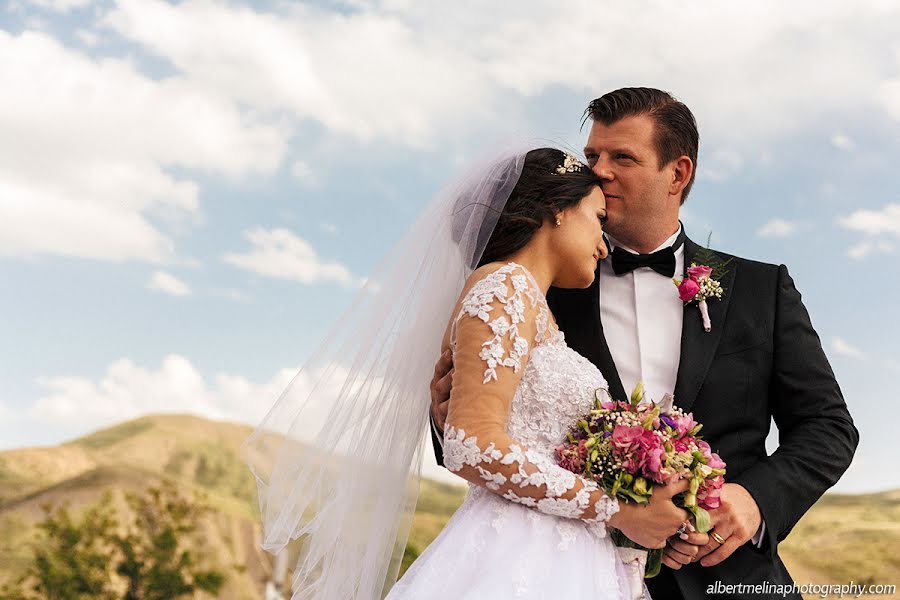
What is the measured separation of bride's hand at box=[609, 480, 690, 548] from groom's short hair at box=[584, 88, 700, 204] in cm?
158

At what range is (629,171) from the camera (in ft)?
12.5

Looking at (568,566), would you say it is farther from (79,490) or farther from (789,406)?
(79,490)

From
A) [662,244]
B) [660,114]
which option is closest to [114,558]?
[662,244]

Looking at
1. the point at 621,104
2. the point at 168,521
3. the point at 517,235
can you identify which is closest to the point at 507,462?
the point at 517,235

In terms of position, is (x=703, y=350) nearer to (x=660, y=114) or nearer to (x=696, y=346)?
(x=696, y=346)

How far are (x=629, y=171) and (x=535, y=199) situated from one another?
0.67 metres

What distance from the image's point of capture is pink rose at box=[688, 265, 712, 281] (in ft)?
12.3

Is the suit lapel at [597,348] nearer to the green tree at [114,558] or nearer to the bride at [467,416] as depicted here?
the bride at [467,416]

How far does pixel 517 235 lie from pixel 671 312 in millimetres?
877

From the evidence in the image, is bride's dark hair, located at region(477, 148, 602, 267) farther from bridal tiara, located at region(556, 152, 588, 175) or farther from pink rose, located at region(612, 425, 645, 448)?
pink rose, located at region(612, 425, 645, 448)

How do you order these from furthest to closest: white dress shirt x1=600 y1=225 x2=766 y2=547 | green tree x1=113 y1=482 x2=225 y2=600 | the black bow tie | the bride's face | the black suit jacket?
green tree x1=113 y1=482 x2=225 y2=600, the black bow tie, white dress shirt x1=600 y1=225 x2=766 y2=547, the black suit jacket, the bride's face

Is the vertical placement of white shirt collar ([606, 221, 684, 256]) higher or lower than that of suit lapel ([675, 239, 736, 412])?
higher

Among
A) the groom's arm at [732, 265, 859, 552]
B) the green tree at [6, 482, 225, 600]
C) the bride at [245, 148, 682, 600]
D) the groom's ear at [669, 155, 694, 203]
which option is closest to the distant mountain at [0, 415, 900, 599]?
the green tree at [6, 482, 225, 600]

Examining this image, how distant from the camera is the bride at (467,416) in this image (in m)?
2.85
